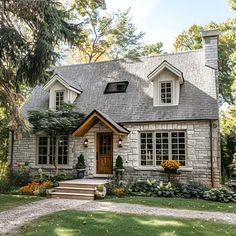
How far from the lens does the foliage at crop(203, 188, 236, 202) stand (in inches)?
368

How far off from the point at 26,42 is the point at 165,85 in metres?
6.52

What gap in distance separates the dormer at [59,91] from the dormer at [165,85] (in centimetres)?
422

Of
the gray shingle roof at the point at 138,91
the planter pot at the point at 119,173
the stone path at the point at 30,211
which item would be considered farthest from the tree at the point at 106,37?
the stone path at the point at 30,211

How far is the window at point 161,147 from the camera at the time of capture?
11359mm

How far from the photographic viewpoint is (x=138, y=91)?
43.1 ft

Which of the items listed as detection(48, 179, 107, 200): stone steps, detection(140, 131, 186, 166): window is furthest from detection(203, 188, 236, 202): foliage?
detection(48, 179, 107, 200): stone steps

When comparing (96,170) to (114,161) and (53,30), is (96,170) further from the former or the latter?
(53,30)

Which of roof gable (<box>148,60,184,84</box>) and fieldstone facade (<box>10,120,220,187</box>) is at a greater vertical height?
roof gable (<box>148,60,184,84</box>)

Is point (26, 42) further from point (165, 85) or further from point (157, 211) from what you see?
point (157, 211)

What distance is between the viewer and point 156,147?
1171cm

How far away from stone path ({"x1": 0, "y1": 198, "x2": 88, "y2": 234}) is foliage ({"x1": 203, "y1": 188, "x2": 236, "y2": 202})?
4464 mm

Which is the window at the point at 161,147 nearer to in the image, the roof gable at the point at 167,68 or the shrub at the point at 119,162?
the shrub at the point at 119,162

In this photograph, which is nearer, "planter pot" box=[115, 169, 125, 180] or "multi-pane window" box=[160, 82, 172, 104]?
"planter pot" box=[115, 169, 125, 180]

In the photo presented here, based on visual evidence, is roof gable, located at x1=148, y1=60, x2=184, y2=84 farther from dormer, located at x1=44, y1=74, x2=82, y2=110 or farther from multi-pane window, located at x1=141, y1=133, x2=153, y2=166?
dormer, located at x1=44, y1=74, x2=82, y2=110
